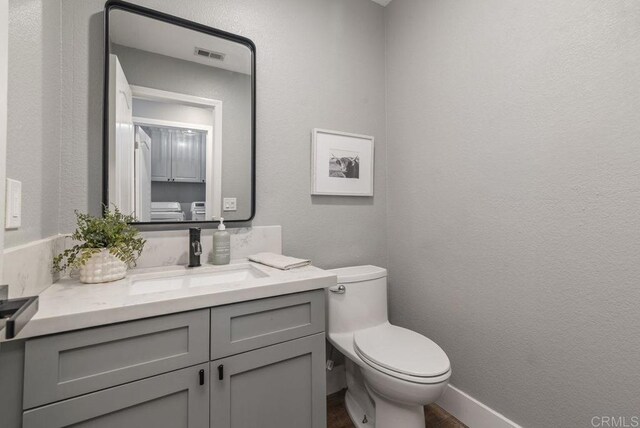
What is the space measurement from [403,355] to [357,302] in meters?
0.38

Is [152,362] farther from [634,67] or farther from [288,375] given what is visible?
[634,67]

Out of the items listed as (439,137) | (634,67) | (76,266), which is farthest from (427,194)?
(76,266)

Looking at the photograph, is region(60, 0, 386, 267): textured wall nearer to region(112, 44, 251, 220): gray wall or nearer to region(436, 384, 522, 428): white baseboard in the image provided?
region(112, 44, 251, 220): gray wall

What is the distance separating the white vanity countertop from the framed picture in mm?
650

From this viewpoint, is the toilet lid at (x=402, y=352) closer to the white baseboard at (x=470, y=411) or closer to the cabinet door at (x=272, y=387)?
the cabinet door at (x=272, y=387)

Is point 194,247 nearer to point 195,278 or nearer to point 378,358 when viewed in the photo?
point 195,278

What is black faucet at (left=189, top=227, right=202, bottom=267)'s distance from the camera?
1.32 metres

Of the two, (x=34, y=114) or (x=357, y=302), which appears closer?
(x=34, y=114)

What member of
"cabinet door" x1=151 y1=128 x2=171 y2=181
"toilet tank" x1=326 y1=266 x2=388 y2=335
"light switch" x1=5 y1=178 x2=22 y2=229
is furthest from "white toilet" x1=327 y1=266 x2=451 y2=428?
"light switch" x1=5 y1=178 x2=22 y2=229

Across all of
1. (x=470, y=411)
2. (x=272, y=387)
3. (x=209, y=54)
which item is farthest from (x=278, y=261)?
(x=470, y=411)

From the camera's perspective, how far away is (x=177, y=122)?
4.46 ft

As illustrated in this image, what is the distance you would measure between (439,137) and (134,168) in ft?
5.22

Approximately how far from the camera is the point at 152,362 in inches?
33.0

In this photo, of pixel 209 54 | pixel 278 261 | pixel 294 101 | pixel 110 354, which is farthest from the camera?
pixel 294 101
